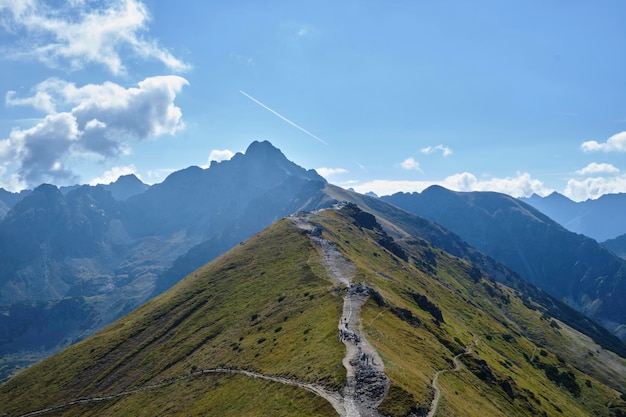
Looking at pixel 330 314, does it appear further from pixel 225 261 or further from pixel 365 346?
pixel 225 261

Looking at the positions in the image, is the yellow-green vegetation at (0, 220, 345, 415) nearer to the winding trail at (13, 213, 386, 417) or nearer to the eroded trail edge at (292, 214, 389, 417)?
the winding trail at (13, 213, 386, 417)

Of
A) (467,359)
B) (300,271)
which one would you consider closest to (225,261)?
(300,271)

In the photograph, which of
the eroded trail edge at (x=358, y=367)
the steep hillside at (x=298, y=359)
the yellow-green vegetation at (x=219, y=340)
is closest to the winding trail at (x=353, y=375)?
the eroded trail edge at (x=358, y=367)

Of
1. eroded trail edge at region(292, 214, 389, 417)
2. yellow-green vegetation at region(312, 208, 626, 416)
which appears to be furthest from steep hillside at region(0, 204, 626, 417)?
yellow-green vegetation at region(312, 208, 626, 416)

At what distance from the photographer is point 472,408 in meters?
69.2

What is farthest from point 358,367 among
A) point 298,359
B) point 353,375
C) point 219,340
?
point 219,340

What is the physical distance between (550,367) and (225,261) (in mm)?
151243

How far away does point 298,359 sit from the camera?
75.9 metres

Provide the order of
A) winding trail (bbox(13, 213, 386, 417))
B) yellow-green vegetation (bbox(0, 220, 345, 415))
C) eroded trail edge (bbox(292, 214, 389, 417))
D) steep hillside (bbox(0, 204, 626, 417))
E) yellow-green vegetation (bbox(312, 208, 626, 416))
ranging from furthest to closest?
yellow-green vegetation (bbox(0, 220, 345, 415)) → steep hillside (bbox(0, 204, 626, 417)) → yellow-green vegetation (bbox(312, 208, 626, 416)) → winding trail (bbox(13, 213, 386, 417)) → eroded trail edge (bbox(292, 214, 389, 417))

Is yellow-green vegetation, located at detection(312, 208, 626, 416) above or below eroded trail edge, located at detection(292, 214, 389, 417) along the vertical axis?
below

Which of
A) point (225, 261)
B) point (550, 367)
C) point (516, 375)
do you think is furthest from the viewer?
point (225, 261)

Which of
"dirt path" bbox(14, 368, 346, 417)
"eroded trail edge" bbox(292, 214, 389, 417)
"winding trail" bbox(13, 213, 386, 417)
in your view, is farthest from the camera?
"dirt path" bbox(14, 368, 346, 417)

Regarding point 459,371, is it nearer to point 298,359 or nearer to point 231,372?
point 298,359

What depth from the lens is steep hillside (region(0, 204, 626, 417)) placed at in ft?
207
